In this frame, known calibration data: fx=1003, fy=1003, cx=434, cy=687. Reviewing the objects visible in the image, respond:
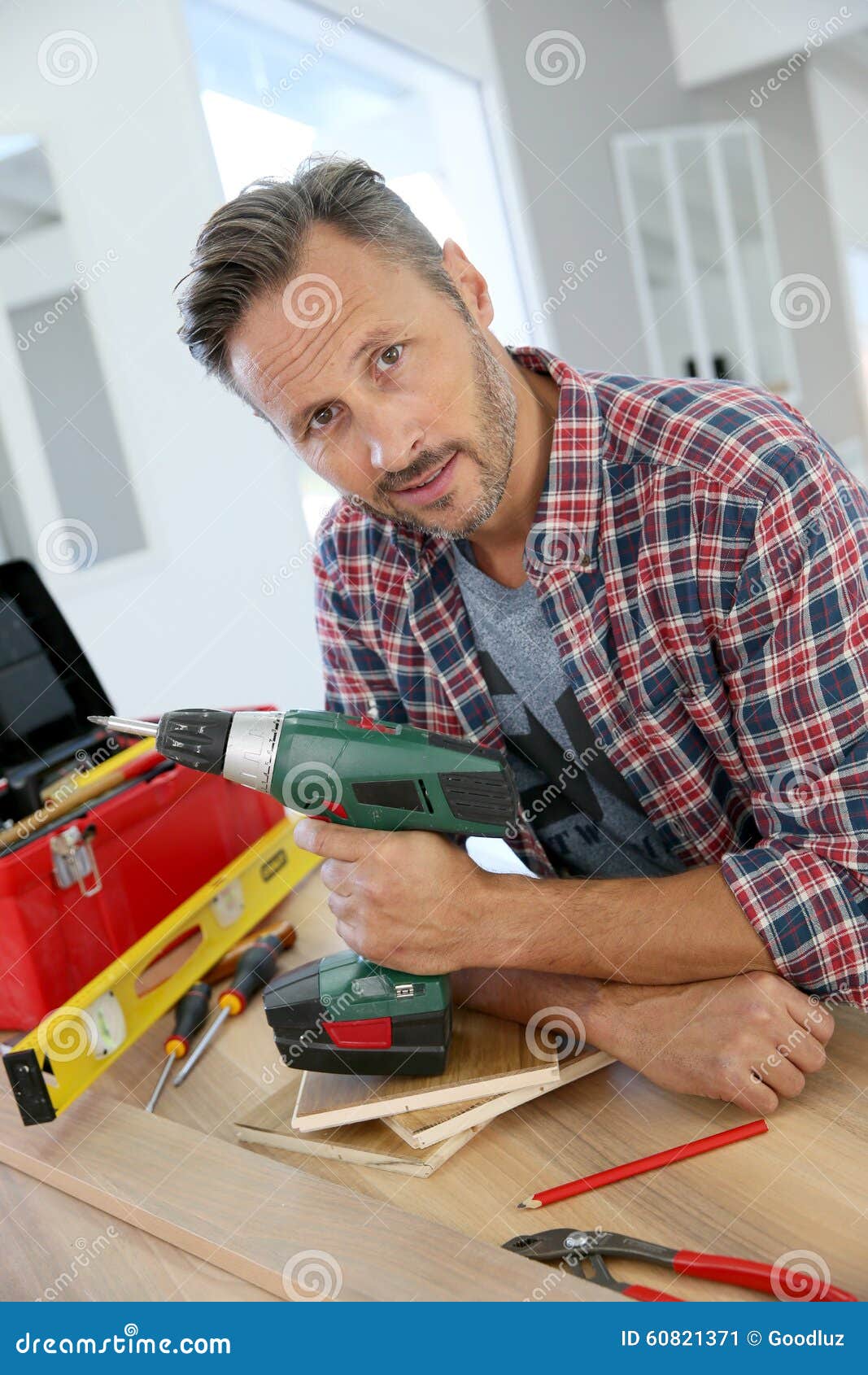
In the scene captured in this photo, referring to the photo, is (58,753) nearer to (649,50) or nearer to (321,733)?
(321,733)

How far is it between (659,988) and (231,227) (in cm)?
98

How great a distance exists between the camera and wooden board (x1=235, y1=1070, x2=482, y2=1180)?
2.87 ft

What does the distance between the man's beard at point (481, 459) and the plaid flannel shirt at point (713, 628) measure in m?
0.08

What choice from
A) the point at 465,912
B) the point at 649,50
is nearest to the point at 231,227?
the point at 465,912

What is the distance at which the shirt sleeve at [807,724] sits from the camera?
96 cm

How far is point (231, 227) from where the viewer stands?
1.18 m

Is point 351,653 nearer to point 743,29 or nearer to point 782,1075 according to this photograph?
point 782,1075

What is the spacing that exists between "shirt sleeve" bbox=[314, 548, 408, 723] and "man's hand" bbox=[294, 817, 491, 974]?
0.46m

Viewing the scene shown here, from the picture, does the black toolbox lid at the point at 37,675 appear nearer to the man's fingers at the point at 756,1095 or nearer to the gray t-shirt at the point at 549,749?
the gray t-shirt at the point at 549,749

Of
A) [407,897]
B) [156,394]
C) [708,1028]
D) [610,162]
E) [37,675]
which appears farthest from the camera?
[610,162]

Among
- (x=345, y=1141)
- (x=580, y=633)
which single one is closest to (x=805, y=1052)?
(x=345, y=1141)

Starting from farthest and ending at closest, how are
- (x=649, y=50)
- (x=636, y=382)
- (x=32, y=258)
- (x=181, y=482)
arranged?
(x=649, y=50) → (x=181, y=482) → (x=32, y=258) → (x=636, y=382)

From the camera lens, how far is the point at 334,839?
107 cm

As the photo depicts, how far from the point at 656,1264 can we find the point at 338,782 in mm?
514
